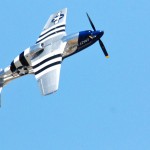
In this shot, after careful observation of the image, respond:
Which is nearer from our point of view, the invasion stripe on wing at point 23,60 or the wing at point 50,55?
the wing at point 50,55

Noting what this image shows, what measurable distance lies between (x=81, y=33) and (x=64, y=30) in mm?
3463

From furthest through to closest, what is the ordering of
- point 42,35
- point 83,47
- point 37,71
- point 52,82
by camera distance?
point 42,35 → point 83,47 → point 37,71 → point 52,82

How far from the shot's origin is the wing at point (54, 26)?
5729cm

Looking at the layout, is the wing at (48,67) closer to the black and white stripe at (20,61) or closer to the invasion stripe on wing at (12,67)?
the black and white stripe at (20,61)

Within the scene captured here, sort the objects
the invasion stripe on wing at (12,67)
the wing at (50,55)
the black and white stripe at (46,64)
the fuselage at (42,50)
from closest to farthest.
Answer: the wing at (50,55), the black and white stripe at (46,64), the fuselage at (42,50), the invasion stripe on wing at (12,67)

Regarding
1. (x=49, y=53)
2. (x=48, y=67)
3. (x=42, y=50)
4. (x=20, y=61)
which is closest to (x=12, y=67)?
(x=20, y=61)

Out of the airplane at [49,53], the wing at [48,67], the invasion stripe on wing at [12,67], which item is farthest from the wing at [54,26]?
the invasion stripe on wing at [12,67]

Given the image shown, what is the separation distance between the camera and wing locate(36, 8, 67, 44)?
5729 centimetres

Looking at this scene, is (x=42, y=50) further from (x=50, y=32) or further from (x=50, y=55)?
(x=50, y=32)

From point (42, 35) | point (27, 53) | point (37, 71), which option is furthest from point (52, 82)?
point (42, 35)

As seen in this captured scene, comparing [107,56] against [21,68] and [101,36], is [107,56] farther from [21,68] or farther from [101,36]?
[21,68]

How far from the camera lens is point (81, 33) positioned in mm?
54219

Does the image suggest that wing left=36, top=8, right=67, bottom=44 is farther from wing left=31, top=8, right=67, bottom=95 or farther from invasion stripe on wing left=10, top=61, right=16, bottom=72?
invasion stripe on wing left=10, top=61, right=16, bottom=72

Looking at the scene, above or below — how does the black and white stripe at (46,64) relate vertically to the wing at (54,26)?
below
